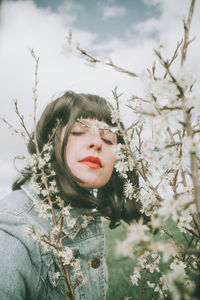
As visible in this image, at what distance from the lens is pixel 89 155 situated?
189cm

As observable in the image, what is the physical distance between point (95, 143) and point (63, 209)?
745mm

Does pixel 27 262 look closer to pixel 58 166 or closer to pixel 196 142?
pixel 58 166

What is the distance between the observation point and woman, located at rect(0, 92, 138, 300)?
53.4 inches

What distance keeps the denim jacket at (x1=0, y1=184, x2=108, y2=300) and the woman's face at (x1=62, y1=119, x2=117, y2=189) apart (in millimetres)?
459

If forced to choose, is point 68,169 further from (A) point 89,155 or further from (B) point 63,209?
(B) point 63,209

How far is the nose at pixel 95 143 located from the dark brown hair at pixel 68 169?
0.79 ft

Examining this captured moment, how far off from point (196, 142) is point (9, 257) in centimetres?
136

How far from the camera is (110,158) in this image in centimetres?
206

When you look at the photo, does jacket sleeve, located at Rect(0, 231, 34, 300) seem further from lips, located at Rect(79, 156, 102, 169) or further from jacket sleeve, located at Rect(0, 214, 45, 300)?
lips, located at Rect(79, 156, 102, 169)

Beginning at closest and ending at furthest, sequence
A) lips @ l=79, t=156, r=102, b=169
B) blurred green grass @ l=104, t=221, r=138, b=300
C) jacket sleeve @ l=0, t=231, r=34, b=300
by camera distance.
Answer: jacket sleeve @ l=0, t=231, r=34, b=300 < lips @ l=79, t=156, r=102, b=169 < blurred green grass @ l=104, t=221, r=138, b=300

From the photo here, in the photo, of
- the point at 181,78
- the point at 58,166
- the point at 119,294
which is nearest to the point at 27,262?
the point at 58,166

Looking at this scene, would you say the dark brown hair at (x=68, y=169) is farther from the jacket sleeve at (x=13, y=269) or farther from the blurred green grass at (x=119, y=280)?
the blurred green grass at (x=119, y=280)

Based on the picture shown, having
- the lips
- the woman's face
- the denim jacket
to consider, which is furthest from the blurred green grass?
the lips

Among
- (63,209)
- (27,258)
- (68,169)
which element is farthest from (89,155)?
(27,258)
